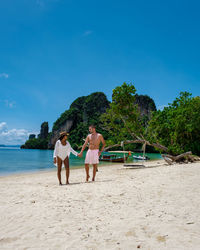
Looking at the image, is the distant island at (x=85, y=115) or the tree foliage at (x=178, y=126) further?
the distant island at (x=85, y=115)

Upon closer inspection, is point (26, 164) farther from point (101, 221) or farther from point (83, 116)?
point (83, 116)

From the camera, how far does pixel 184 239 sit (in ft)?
8.25

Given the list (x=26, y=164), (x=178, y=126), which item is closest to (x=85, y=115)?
(x=26, y=164)

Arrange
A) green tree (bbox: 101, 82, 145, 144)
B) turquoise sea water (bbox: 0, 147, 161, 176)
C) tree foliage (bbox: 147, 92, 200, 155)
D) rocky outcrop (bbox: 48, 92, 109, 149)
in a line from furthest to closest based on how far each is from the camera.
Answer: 1. rocky outcrop (bbox: 48, 92, 109, 149)
2. turquoise sea water (bbox: 0, 147, 161, 176)
3. tree foliage (bbox: 147, 92, 200, 155)
4. green tree (bbox: 101, 82, 145, 144)

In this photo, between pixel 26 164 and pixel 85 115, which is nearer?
pixel 26 164

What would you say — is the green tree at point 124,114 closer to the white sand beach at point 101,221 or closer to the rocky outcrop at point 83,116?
the white sand beach at point 101,221

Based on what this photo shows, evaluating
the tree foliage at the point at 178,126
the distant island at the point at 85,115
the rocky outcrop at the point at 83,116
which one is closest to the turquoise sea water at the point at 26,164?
the tree foliage at the point at 178,126

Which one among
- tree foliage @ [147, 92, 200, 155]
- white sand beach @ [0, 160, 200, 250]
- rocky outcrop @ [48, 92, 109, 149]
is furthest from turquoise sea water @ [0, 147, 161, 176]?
rocky outcrop @ [48, 92, 109, 149]

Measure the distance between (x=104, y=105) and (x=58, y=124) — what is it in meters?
28.3

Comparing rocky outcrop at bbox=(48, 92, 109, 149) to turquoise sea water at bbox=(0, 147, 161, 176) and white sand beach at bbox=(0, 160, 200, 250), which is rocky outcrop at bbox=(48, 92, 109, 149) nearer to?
turquoise sea water at bbox=(0, 147, 161, 176)

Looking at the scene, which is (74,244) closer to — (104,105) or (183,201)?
(183,201)

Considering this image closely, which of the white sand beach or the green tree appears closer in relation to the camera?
the white sand beach

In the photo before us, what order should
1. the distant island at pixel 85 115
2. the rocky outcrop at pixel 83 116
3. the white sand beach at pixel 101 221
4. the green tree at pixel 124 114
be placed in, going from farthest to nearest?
the rocky outcrop at pixel 83 116 → the distant island at pixel 85 115 → the green tree at pixel 124 114 → the white sand beach at pixel 101 221

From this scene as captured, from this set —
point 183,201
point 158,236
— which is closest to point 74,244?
point 158,236
